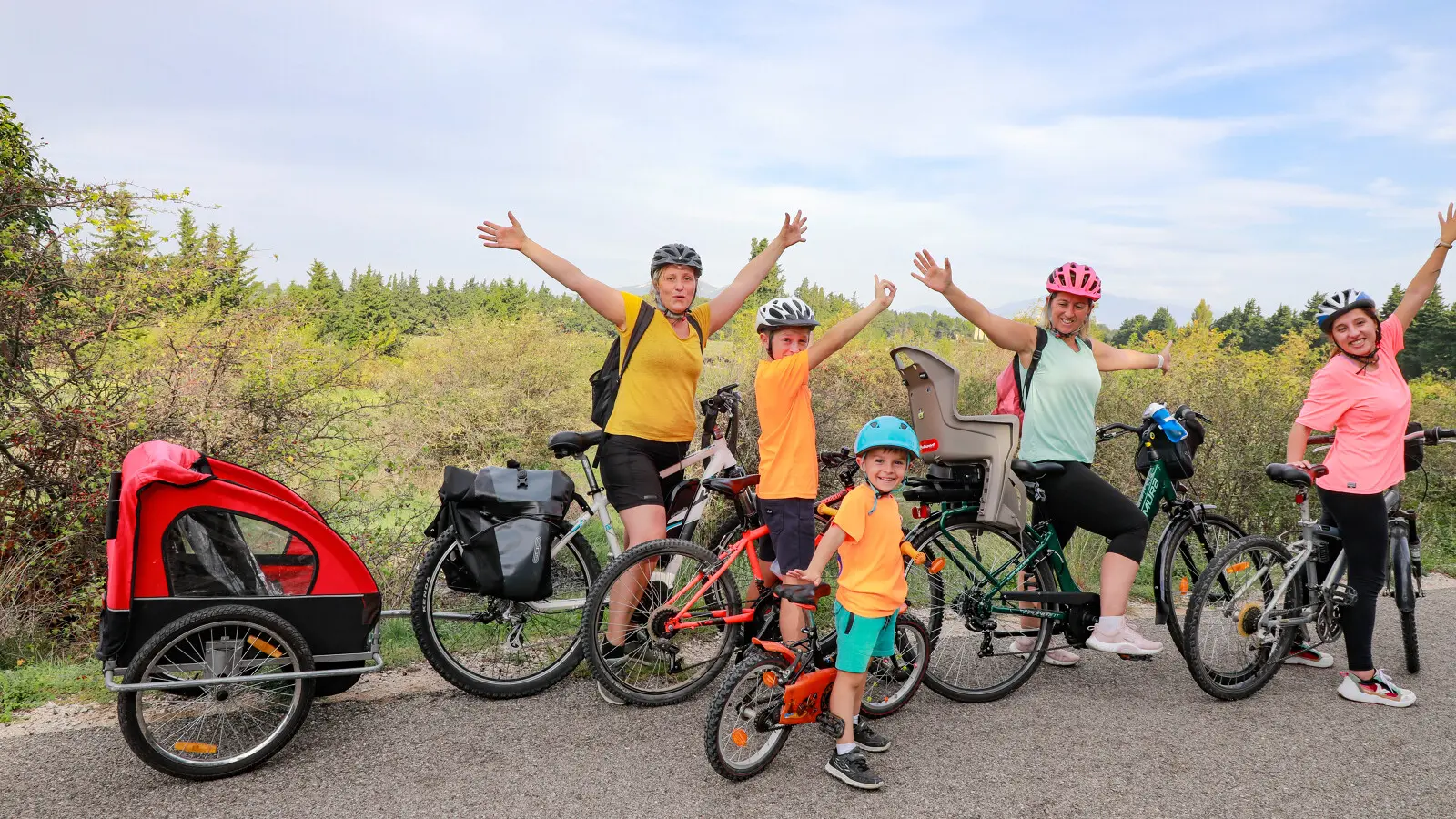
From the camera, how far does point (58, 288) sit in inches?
233

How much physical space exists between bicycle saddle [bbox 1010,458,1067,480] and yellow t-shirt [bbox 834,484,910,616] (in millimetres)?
1064

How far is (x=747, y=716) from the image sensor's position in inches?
132

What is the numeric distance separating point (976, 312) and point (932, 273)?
11.5 inches

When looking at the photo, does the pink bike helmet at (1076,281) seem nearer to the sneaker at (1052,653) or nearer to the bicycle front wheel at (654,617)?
the sneaker at (1052,653)

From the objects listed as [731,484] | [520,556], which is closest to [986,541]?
[731,484]

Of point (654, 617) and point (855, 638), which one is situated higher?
point (855, 638)

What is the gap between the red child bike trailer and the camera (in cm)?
319

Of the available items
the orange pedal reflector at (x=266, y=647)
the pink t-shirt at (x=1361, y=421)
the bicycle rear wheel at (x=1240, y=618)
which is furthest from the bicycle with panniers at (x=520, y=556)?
the pink t-shirt at (x=1361, y=421)

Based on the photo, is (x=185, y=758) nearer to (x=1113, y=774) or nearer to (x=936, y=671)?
(x=936, y=671)

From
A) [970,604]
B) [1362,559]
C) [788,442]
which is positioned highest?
[788,442]

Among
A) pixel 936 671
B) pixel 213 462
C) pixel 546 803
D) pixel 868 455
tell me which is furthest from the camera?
pixel 936 671

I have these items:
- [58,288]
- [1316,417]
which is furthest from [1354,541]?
[58,288]

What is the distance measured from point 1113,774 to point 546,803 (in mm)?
2255

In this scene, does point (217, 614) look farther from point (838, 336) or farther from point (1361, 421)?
point (1361, 421)
